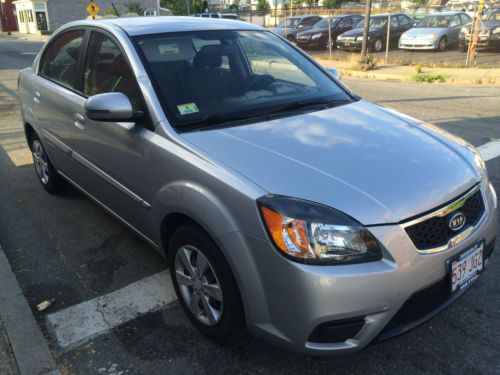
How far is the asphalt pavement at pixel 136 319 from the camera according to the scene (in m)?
2.44

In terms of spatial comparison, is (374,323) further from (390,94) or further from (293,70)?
(390,94)

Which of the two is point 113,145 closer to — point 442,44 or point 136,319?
point 136,319

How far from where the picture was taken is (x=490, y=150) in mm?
5812

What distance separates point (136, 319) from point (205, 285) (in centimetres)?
66

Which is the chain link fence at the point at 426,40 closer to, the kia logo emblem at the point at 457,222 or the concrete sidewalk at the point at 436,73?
the concrete sidewalk at the point at 436,73

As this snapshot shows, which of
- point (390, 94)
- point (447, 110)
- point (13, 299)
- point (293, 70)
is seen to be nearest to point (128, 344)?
point (13, 299)

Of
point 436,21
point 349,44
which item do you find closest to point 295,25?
point 349,44

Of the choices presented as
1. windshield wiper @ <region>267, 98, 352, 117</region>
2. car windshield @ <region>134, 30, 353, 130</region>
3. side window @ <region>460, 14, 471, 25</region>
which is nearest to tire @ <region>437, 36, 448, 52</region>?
side window @ <region>460, 14, 471, 25</region>

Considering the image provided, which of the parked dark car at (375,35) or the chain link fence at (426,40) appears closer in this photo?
the chain link fence at (426,40)

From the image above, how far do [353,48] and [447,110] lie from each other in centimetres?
1066

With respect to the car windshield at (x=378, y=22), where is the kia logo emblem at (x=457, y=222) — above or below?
below

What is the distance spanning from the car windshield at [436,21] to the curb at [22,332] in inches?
692

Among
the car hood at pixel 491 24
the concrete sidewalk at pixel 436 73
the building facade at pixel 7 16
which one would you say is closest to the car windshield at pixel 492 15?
the car hood at pixel 491 24

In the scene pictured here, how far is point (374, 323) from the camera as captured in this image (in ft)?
6.66
